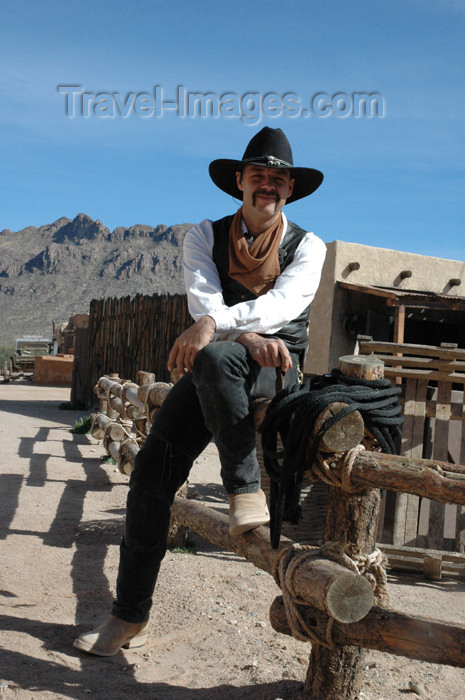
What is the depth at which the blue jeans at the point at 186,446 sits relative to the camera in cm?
244

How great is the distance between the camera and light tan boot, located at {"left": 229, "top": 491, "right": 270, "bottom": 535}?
8.16ft

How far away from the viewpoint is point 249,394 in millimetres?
2619

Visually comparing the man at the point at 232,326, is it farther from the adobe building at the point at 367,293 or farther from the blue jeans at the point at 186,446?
the adobe building at the point at 367,293

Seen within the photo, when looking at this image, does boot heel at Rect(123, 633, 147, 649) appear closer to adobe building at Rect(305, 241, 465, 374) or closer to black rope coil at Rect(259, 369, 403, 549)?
black rope coil at Rect(259, 369, 403, 549)

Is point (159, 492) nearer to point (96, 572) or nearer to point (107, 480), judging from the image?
point (96, 572)

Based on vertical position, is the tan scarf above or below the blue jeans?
above

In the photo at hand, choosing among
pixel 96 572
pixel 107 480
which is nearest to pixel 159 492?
pixel 96 572

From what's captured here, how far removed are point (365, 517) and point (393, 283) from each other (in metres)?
8.81

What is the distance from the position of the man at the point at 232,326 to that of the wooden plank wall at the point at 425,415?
2207 millimetres

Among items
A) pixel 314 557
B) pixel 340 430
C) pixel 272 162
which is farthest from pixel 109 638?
pixel 272 162

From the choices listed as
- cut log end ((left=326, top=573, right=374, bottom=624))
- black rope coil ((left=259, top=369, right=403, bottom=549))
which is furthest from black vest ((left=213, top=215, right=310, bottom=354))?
cut log end ((left=326, top=573, right=374, bottom=624))

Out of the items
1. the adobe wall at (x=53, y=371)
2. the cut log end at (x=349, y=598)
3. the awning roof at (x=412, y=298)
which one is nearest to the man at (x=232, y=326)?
the cut log end at (x=349, y=598)

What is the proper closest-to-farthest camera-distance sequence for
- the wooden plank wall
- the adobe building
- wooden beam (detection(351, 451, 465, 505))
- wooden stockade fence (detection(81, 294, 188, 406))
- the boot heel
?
1. wooden beam (detection(351, 451, 465, 505))
2. the boot heel
3. the wooden plank wall
4. the adobe building
5. wooden stockade fence (detection(81, 294, 188, 406))

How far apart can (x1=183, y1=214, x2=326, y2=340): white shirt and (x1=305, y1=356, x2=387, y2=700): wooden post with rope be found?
37 centimetres
